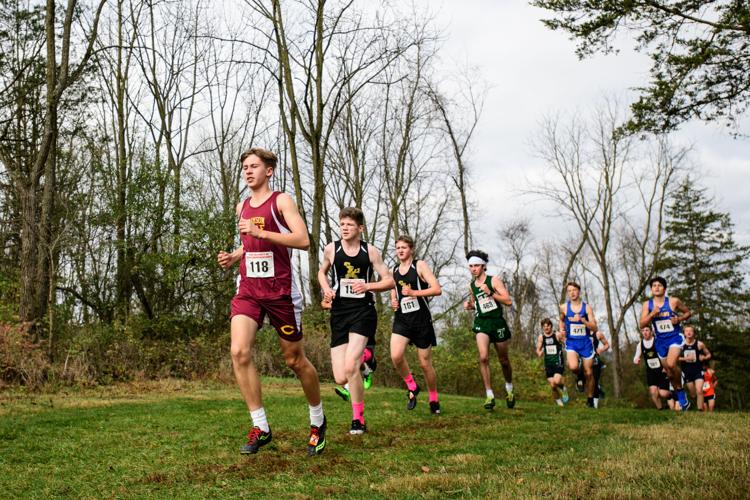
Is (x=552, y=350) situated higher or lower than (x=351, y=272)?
lower

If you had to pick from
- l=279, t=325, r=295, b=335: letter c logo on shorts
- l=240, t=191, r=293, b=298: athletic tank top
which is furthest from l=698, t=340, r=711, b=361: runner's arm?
l=240, t=191, r=293, b=298: athletic tank top

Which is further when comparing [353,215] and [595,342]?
[595,342]

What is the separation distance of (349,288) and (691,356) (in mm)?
9542

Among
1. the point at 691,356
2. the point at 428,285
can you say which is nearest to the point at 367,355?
the point at 428,285

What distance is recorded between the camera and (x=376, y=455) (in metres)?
5.64

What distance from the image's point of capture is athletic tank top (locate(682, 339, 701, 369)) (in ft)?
45.2

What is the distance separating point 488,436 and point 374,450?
1516 millimetres

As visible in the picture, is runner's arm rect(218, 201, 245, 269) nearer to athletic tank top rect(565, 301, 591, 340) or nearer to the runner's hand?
the runner's hand

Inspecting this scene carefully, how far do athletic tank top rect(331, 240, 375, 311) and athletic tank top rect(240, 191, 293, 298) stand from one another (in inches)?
69.6

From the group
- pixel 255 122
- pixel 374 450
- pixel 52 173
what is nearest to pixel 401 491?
pixel 374 450

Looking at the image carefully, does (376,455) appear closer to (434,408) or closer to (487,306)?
(434,408)

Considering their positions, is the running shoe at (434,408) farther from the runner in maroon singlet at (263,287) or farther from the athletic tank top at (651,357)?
the athletic tank top at (651,357)

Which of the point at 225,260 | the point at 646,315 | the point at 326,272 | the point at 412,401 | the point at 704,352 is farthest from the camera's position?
the point at 704,352

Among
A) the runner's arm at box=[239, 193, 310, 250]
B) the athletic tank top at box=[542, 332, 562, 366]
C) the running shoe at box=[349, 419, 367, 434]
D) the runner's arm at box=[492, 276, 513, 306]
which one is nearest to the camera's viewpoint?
the runner's arm at box=[239, 193, 310, 250]
